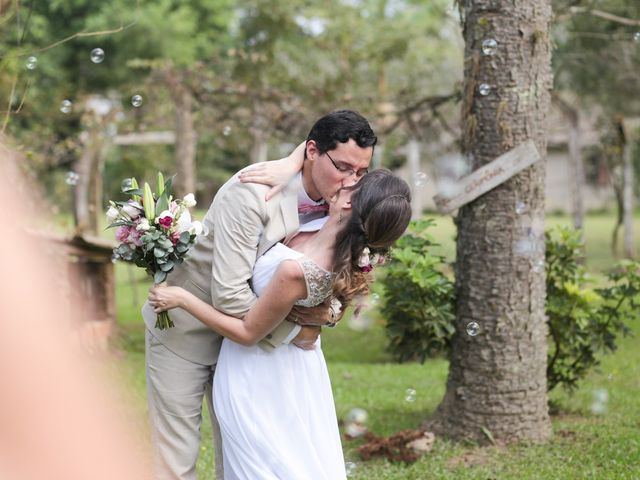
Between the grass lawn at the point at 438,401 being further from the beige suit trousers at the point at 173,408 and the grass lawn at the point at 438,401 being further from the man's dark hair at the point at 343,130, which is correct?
the man's dark hair at the point at 343,130

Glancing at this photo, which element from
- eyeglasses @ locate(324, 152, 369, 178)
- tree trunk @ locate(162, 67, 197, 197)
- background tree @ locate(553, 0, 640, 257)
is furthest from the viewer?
tree trunk @ locate(162, 67, 197, 197)

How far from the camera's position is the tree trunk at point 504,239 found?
5344 millimetres

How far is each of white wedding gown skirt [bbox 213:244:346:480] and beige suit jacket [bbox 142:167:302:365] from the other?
8cm

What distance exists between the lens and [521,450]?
5367 mm

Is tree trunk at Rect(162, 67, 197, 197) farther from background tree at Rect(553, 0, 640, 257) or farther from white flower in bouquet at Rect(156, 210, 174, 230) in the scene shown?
white flower in bouquet at Rect(156, 210, 174, 230)

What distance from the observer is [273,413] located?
10.3ft

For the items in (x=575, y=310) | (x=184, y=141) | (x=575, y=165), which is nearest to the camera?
(x=575, y=310)

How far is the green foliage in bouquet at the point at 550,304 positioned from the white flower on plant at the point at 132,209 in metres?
2.66

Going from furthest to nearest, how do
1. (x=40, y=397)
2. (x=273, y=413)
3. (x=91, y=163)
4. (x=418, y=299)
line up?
1. (x=91, y=163)
2. (x=418, y=299)
3. (x=273, y=413)
4. (x=40, y=397)

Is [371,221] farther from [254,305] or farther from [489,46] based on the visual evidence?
[489,46]

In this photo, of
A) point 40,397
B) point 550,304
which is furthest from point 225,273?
point 550,304

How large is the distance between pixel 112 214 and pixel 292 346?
0.83 m

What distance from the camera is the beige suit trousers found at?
338 centimetres

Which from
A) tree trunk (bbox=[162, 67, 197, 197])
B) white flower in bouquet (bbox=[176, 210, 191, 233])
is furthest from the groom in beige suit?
tree trunk (bbox=[162, 67, 197, 197])
